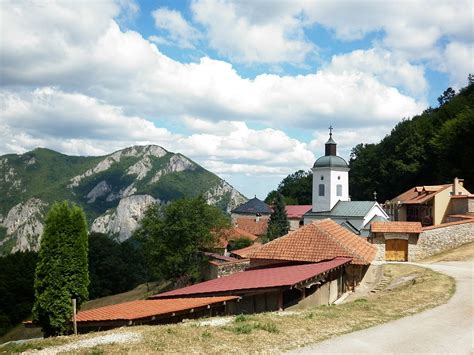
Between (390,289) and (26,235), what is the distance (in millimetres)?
165668

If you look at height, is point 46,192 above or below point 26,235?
above

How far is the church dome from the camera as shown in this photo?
176ft

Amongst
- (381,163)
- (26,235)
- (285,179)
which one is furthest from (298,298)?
(26,235)

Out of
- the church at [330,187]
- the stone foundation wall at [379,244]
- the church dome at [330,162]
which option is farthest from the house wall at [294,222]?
the stone foundation wall at [379,244]

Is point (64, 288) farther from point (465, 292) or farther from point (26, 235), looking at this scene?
point (26, 235)

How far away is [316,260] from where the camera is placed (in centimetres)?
2298

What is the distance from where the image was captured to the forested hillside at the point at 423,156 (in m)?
54.6

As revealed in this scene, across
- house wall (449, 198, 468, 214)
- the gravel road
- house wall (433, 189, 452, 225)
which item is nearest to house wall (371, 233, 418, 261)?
house wall (449, 198, 468, 214)

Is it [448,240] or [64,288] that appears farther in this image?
[448,240]

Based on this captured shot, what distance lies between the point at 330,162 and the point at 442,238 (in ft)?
68.2

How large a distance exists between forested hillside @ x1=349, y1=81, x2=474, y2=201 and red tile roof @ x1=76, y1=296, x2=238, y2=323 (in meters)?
45.3

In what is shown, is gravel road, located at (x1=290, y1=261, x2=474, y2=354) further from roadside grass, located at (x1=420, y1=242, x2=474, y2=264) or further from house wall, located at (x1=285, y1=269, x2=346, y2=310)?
roadside grass, located at (x1=420, y1=242, x2=474, y2=264)

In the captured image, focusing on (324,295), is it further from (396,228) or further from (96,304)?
(96,304)

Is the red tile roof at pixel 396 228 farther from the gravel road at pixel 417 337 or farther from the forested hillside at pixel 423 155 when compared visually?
the forested hillside at pixel 423 155
